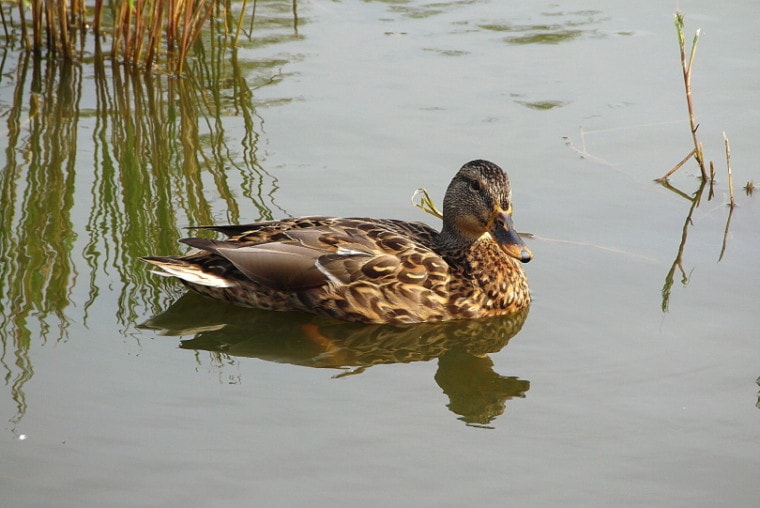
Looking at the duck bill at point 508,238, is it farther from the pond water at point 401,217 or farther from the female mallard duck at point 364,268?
the pond water at point 401,217

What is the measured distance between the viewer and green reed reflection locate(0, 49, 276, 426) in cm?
661

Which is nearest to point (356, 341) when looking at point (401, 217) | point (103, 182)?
point (401, 217)

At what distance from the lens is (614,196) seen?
8.02m

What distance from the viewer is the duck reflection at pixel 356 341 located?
239 inches

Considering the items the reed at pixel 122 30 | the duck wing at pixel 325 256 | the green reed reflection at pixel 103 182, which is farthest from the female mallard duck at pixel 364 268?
the reed at pixel 122 30

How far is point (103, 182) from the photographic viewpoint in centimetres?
808

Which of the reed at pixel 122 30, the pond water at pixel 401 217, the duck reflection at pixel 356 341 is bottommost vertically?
the duck reflection at pixel 356 341

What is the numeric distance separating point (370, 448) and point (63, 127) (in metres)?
4.80

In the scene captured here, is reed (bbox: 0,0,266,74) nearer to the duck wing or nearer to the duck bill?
the duck wing

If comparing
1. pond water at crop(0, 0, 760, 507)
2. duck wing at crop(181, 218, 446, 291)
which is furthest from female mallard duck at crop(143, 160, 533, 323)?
pond water at crop(0, 0, 760, 507)

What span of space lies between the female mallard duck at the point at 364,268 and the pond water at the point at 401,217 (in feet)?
0.48

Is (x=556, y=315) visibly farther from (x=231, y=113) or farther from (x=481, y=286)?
(x=231, y=113)

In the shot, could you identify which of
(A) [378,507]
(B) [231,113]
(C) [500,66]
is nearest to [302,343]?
(A) [378,507]

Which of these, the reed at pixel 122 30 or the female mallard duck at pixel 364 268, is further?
the reed at pixel 122 30
